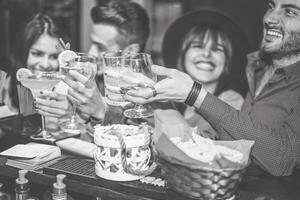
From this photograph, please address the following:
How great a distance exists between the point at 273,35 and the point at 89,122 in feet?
3.35

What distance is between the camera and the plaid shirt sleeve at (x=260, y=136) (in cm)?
159

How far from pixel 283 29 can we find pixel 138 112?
0.83 meters

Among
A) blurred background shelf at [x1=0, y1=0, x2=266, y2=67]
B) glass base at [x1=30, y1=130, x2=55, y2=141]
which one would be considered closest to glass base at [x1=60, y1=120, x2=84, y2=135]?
glass base at [x1=30, y1=130, x2=55, y2=141]

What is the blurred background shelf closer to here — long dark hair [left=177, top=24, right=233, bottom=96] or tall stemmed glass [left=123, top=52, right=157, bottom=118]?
long dark hair [left=177, top=24, right=233, bottom=96]

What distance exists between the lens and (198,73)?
2572 mm

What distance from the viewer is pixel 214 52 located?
2.56m

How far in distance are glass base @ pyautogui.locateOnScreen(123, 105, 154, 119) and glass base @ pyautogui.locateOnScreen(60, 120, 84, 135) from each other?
1.36 ft

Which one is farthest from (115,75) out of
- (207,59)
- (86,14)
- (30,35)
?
(86,14)

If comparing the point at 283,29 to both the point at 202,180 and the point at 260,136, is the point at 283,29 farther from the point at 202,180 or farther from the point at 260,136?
the point at 202,180

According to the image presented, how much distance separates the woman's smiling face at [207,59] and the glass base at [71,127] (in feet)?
2.93

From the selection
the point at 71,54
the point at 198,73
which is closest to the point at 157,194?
the point at 71,54

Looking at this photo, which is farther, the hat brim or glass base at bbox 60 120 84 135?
the hat brim

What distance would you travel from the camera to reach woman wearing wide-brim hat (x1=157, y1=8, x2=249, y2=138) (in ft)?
8.38

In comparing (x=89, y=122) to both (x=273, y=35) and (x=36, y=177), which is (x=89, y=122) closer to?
(x=36, y=177)
